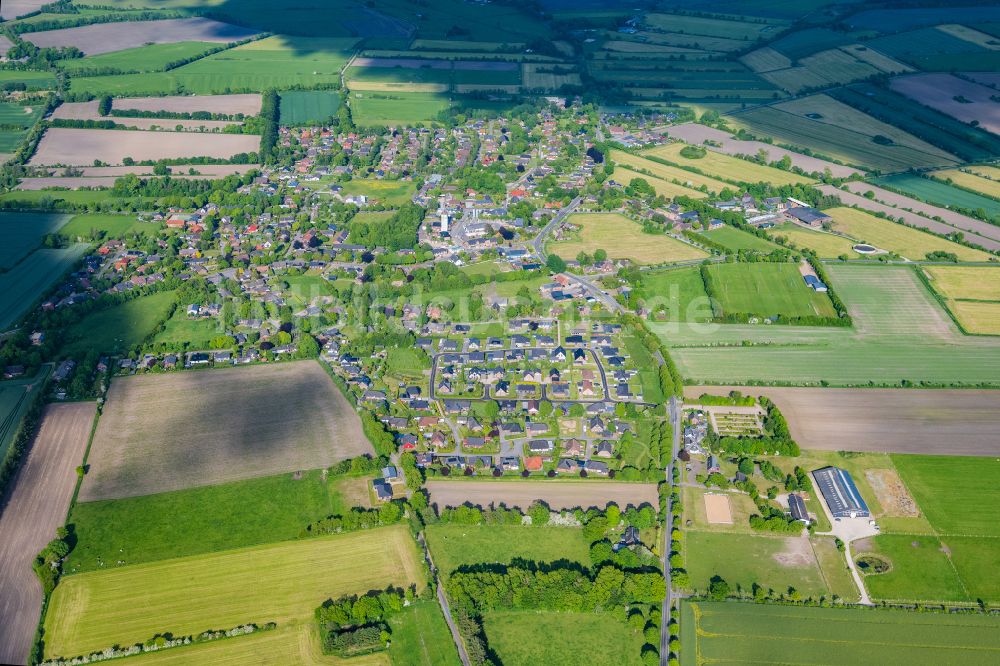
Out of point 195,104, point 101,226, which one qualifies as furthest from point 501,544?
point 195,104

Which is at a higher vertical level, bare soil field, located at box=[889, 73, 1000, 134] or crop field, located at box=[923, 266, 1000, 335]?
bare soil field, located at box=[889, 73, 1000, 134]

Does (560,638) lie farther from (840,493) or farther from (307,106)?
(307,106)

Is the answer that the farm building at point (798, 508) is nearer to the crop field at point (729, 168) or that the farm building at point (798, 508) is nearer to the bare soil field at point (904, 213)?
Result: the bare soil field at point (904, 213)

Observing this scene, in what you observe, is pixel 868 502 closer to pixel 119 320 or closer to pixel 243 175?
pixel 119 320

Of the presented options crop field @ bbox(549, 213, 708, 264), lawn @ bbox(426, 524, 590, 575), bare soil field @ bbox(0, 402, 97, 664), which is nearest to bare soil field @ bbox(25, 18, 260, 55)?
crop field @ bbox(549, 213, 708, 264)

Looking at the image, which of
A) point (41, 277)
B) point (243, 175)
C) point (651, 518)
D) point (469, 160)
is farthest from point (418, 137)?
point (651, 518)

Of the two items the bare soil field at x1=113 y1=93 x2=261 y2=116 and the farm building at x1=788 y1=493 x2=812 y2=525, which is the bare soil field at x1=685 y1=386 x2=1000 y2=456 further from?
the bare soil field at x1=113 y1=93 x2=261 y2=116
